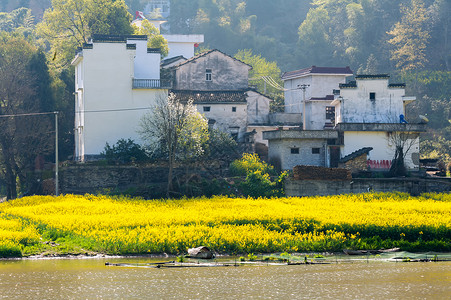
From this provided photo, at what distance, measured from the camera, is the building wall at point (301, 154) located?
197ft

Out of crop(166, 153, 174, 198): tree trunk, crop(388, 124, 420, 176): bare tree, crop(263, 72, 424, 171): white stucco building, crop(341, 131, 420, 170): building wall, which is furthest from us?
A: crop(341, 131, 420, 170): building wall

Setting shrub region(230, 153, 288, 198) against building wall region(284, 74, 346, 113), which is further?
building wall region(284, 74, 346, 113)

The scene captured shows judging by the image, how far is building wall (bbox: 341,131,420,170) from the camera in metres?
59.7

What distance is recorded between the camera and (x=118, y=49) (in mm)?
63531

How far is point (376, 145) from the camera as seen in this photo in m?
59.8

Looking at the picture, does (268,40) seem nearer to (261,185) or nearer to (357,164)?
(357,164)

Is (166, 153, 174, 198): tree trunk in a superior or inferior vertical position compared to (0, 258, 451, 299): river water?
superior

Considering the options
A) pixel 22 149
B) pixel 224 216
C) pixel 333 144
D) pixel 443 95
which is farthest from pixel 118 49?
pixel 443 95

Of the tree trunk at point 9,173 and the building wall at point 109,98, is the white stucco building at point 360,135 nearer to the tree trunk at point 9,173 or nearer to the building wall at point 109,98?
the building wall at point 109,98

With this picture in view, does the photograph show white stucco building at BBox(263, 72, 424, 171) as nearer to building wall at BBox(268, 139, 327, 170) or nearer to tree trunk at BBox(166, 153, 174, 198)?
building wall at BBox(268, 139, 327, 170)

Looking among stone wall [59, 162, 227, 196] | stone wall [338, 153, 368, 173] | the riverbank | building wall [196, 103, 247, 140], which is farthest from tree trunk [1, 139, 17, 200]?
stone wall [338, 153, 368, 173]

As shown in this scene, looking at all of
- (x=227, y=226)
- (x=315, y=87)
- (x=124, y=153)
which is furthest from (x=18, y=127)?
(x=315, y=87)

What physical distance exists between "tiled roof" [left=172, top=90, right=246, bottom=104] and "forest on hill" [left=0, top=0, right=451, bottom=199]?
922 centimetres

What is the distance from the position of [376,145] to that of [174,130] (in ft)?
45.4
